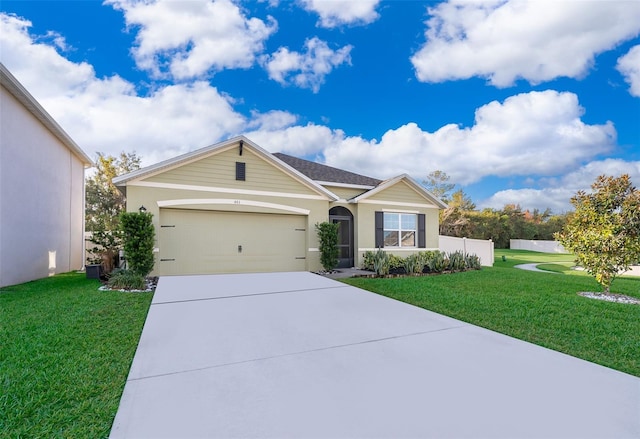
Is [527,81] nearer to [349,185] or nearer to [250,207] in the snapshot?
[349,185]

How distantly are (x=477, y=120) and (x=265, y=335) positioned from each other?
16.4 metres

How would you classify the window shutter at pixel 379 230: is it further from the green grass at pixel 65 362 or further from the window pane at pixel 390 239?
the green grass at pixel 65 362

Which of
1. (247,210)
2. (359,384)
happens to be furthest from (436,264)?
(359,384)

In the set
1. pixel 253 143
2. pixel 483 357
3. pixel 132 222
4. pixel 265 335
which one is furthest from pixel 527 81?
pixel 132 222

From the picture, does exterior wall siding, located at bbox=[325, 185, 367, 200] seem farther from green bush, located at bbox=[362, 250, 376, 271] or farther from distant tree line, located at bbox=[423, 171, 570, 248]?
distant tree line, located at bbox=[423, 171, 570, 248]

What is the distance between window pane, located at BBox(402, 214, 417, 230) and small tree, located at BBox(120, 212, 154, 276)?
9.57m

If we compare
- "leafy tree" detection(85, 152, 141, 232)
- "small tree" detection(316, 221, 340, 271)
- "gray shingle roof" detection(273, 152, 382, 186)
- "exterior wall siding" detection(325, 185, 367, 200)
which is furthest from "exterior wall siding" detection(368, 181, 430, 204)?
"leafy tree" detection(85, 152, 141, 232)

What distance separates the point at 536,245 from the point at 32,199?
38420 millimetres

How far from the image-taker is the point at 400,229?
518 inches

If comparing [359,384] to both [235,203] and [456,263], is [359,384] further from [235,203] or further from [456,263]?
[456,263]

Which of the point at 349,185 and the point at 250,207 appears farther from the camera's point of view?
the point at 349,185

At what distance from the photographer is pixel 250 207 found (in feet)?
33.6

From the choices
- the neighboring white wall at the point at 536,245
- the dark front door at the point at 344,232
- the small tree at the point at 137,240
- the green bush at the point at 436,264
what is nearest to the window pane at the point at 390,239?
the dark front door at the point at 344,232

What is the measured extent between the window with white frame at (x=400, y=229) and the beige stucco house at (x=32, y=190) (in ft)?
39.3
